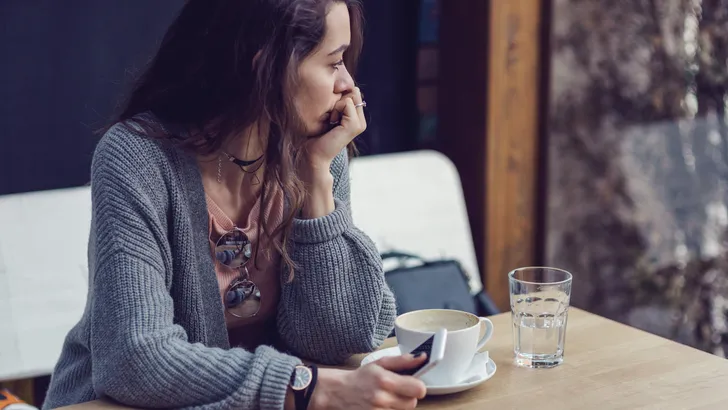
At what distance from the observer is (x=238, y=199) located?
1.45 meters

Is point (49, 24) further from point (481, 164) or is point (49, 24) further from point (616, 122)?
point (616, 122)

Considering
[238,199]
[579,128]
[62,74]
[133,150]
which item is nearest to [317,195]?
[238,199]

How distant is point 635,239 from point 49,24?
1.93 meters

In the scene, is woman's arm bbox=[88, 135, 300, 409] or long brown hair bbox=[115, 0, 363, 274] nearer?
woman's arm bbox=[88, 135, 300, 409]

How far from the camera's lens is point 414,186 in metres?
2.45

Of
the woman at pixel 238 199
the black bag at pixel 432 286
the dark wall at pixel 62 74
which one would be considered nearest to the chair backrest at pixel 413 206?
the black bag at pixel 432 286

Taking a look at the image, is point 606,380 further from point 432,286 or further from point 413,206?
point 413,206

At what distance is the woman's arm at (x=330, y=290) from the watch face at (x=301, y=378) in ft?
0.72

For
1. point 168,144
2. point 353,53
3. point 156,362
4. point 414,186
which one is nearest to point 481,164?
point 414,186

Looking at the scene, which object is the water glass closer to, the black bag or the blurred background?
the black bag

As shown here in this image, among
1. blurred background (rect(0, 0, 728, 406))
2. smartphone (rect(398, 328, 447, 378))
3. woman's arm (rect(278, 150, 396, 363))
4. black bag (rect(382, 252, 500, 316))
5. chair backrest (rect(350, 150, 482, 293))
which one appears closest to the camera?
smartphone (rect(398, 328, 447, 378))

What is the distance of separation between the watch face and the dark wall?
1239 mm

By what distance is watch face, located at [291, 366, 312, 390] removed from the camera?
1.08m

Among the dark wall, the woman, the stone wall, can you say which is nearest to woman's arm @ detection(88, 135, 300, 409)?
the woman
